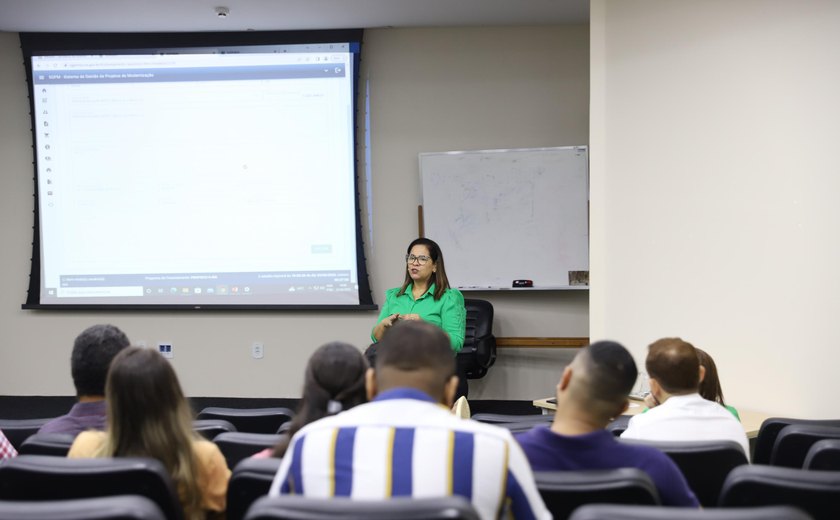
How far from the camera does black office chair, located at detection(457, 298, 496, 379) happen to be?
5.93 meters

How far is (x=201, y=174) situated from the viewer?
6.59m

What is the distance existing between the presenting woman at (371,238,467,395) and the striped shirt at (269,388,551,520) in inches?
109

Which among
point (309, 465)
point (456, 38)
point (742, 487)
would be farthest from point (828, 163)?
point (456, 38)

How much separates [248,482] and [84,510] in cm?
50

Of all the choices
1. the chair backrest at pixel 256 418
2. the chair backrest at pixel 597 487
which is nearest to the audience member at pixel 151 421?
the chair backrest at pixel 597 487

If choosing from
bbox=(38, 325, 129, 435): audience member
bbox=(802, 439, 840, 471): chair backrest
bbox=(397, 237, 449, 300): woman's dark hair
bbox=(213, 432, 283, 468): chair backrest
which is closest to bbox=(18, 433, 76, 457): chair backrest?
Result: bbox=(38, 325, 129, 435): audience member

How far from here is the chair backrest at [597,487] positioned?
65.5 inches

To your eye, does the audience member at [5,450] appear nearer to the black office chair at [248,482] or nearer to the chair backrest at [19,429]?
the chair backrest at [19,429]

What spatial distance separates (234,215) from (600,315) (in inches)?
122

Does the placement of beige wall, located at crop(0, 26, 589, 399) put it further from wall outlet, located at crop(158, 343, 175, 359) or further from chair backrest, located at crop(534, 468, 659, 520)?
chair backrest, located at crop(534, 468, 659, 520)

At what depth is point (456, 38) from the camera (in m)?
6.52

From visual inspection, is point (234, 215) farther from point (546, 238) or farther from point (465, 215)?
point (546, 238)

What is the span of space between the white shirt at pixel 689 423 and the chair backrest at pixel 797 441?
0.10 metres

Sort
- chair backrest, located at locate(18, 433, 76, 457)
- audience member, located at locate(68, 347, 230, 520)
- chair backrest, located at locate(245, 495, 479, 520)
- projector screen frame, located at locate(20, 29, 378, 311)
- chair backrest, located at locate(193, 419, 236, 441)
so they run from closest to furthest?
chair backrest, located at locate(245, 495, 479, 520) → audience member, located at locate(68, 347, 230, 520) → chair backrest, located at locate(18, 433, 76, 457) → chair backrest, located at locate(193, 419, 236, 441) → projector screen frame, located at locate(20, 29, 378, 311)
